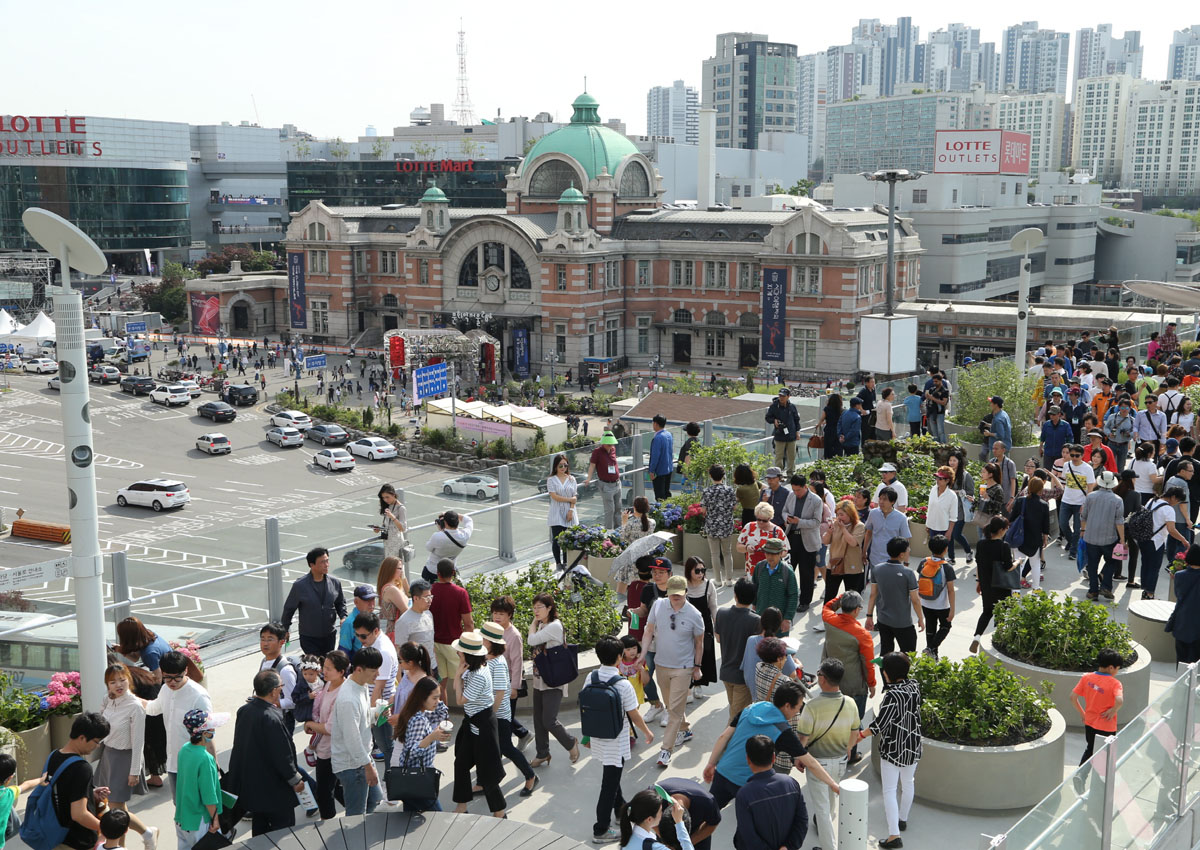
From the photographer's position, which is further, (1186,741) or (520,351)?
(520,351)

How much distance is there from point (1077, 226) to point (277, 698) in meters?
100

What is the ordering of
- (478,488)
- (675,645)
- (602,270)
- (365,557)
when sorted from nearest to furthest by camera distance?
(675,645) < (365,557) < (478,488) < (602,270)

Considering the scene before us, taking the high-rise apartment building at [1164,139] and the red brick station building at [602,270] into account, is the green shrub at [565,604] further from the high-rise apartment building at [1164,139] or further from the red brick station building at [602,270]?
the high-rise apartment building at [1164,139]

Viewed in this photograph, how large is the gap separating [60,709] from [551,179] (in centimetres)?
6469

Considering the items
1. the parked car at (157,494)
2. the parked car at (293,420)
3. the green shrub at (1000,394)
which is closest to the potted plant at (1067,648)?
the green shrub at (1000,394)

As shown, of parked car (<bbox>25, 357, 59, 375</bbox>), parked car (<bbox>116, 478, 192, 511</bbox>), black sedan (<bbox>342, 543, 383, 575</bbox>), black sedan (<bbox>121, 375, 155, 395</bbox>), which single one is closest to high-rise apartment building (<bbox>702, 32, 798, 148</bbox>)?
parked car (<bbox>25, 357, 59, 375</bbox>)

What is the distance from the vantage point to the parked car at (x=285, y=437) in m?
54.9

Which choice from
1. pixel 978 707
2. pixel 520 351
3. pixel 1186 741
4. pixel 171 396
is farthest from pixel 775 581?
pixel 520 351

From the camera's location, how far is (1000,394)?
20422 mm

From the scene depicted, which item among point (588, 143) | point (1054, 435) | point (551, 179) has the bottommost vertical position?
point (1054, 435)

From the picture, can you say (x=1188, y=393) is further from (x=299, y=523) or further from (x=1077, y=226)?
(x=1077, y=226)

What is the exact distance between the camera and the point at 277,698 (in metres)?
8.48

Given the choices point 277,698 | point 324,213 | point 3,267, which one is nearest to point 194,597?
point 277,698

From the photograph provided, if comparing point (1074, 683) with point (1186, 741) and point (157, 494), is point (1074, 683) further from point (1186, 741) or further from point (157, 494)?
point (157, 494)
